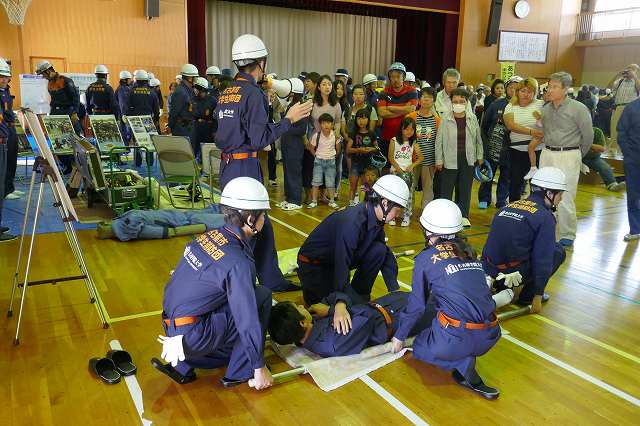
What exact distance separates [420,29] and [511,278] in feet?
50.0

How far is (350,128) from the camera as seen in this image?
671cm

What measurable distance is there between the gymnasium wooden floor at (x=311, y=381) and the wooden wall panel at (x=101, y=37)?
8499 mm

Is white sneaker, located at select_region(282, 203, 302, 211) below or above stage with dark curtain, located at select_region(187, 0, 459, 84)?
below

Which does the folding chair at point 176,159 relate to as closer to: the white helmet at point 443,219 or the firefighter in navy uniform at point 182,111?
the firefighter in navy uniform at point 182,111

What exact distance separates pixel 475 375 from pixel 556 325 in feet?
3.90

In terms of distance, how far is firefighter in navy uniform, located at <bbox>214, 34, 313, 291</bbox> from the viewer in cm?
379

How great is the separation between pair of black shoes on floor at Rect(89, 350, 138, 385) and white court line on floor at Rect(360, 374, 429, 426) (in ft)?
4.26

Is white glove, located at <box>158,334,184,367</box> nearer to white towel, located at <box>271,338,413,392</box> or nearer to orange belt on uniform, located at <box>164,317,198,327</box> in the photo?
orange belt on uniform, located at <box>164,317,198,327</box>

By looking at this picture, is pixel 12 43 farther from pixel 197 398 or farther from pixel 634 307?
pixel 634 307

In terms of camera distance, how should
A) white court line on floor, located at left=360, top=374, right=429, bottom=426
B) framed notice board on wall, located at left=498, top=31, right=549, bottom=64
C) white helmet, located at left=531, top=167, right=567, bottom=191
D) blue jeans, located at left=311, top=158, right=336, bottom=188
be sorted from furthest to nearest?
1. framed notice board on wall, located at left=498, top=31, right=549, bottom=64
2. blue jeans, located at left=311, top=158, right=336, bottom=188
3. white helmet, located at left=531, top=167, right=567, bottom=191
4. white court line on floor, located at left=360, top=374, right=429, bottom=426

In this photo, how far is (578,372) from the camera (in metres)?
3.08

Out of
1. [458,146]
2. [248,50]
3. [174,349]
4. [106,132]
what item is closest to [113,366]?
[174,349]

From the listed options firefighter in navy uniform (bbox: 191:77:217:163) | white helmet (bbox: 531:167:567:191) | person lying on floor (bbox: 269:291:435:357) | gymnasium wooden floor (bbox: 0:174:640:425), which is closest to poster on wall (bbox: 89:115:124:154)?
firefighter in navy uniform (bbox: 191:77:217:163)

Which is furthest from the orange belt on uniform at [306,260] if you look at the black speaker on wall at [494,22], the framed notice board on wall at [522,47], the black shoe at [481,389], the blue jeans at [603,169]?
the framed notice board on wall at [522,47]
